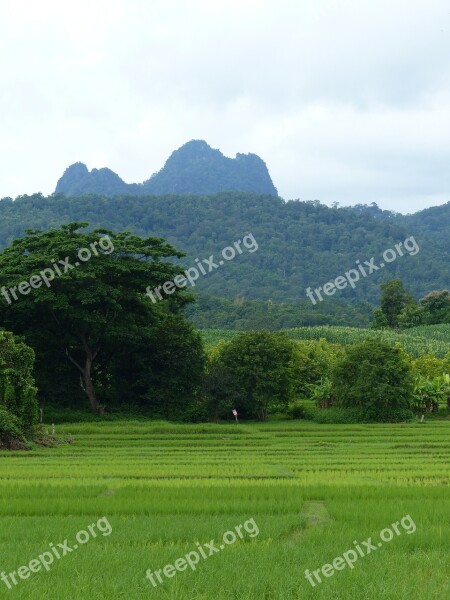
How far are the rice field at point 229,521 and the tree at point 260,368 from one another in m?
15.4

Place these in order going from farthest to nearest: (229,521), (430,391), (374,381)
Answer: (430,391)
(374,381)
(229,521)

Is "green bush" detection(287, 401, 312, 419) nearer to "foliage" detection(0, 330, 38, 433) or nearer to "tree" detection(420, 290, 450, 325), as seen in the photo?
"foliage" detection(0, 330, 38, 433)

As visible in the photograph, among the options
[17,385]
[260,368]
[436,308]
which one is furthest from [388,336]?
[17,385]

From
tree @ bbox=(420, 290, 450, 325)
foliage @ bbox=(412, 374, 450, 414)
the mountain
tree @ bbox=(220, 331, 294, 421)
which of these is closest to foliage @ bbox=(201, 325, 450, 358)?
tree @ bbox=(420, 290, 450, 325)

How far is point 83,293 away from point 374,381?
619 inches

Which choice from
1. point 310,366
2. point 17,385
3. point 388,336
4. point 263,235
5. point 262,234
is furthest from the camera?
point 262,234

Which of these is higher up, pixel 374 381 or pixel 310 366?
pixel 310 366

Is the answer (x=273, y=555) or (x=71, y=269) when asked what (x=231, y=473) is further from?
(x=71, y=269)

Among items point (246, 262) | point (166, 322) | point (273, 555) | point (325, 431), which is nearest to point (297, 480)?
point (273, 555)

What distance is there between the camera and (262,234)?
6142 inches

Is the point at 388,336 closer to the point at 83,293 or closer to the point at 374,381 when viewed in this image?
the point at 374,381

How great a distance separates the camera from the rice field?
7309mm

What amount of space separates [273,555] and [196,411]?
2854 cm

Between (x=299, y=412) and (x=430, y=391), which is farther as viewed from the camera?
(x=430, y=391)
